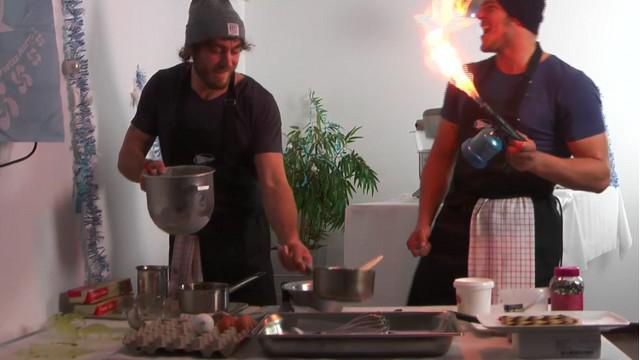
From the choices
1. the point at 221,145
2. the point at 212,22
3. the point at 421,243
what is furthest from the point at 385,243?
the point at 212,22

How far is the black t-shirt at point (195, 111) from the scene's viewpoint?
2080mm

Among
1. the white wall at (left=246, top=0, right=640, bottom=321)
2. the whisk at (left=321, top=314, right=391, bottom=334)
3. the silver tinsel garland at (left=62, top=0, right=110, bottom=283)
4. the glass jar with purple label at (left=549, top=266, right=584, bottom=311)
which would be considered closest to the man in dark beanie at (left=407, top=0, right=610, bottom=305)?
the glass jar with purple label at (left=549, top=266, right=584, bottom=311)

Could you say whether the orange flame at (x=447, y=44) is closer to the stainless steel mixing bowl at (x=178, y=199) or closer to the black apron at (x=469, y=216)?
the black apron at (x=469, y=216)

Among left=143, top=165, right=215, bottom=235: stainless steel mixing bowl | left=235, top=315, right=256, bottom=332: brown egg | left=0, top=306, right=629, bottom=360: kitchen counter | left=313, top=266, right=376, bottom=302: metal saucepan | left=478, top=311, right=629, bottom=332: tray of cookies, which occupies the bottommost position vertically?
left=0, top=306, right=629, bottom=360: kitchen counter

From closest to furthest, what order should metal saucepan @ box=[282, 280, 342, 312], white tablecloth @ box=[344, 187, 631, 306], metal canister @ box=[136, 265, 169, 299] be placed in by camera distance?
metal saucepan @ box=[282, 280, 342, 312] < metal canister @ box=[136, 265, 169, 299] < white tablecloth @ box=[344, 187, 631, 306]

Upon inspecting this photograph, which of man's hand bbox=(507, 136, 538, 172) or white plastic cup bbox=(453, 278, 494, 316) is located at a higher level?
man's hand bbox=(507, 136, 538, 172)

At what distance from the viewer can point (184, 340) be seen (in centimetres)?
141

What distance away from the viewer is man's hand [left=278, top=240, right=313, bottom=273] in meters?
1.87

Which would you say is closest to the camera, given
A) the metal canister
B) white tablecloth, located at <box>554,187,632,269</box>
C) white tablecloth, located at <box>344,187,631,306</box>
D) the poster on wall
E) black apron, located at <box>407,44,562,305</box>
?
the poster on wall

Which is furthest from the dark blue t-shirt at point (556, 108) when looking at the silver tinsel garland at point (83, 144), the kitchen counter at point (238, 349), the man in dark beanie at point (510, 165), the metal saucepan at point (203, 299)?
the silver tinsel garland at point (83, 144)

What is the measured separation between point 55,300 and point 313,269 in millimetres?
661

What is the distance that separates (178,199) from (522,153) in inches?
31.1

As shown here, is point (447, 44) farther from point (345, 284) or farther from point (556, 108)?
point (345, 284)

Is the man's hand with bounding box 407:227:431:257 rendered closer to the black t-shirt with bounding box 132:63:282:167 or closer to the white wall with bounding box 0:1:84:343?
the black t-shirt with bounding box 132:63:282:167
